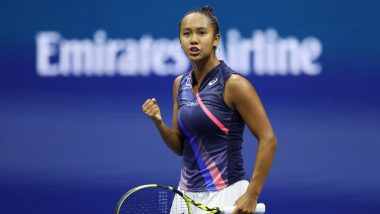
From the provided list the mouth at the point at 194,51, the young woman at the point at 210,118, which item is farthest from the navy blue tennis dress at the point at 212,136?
the mouth at the point at 194,51

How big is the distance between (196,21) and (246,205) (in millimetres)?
828

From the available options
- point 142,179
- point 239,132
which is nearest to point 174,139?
point 239,132

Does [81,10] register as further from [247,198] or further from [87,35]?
[247,198]

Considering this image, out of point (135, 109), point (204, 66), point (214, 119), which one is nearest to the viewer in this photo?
point (214, 119)

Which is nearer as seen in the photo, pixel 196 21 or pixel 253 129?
pixel 253 129

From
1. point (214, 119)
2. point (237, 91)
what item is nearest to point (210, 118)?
point (214, 119)

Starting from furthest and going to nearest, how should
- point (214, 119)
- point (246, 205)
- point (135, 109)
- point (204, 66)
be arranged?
point (135, 109), point (204, 66), point (214, 119), point (246, 205)

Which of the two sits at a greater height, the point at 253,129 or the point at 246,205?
the point at 253,129

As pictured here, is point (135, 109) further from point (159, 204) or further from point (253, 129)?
point (253, 129)

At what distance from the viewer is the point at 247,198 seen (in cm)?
336

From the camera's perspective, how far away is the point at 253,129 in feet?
11.2

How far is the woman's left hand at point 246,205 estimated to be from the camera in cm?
335

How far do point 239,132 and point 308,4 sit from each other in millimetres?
2202

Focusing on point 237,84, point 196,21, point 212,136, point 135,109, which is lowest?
point 212,136
